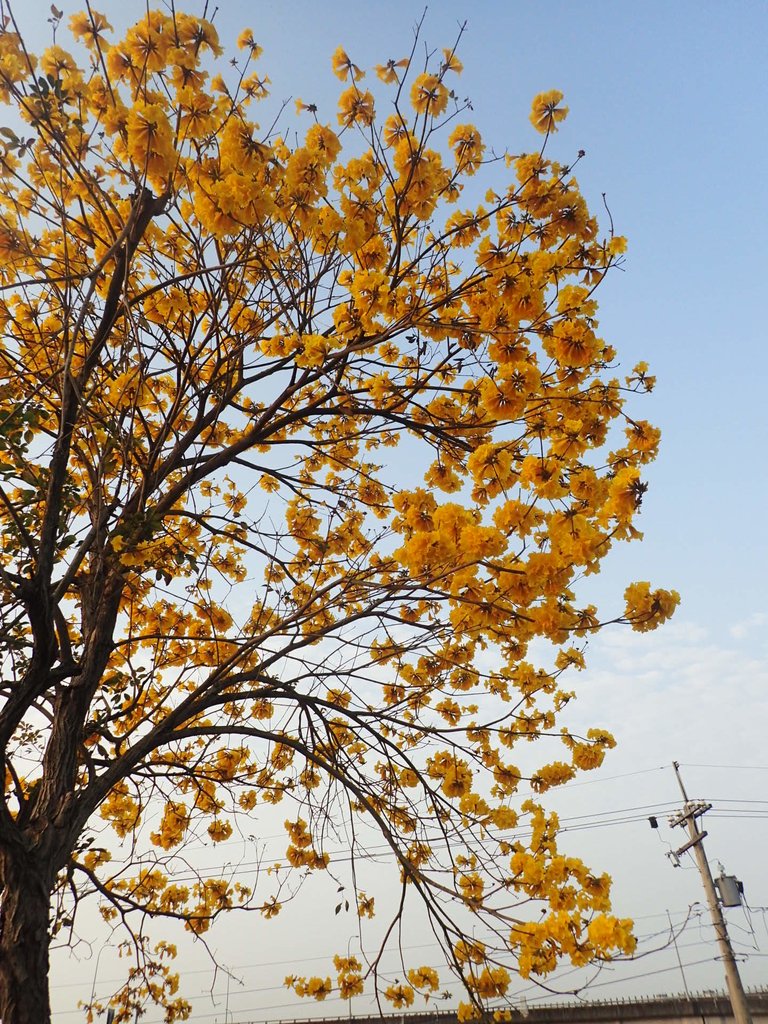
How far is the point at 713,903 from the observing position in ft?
34.6

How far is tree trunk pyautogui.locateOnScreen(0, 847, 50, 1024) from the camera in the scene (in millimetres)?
2172

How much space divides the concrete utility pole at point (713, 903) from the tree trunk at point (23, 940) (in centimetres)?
1088

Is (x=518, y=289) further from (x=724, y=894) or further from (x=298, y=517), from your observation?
(x=724, y=894)

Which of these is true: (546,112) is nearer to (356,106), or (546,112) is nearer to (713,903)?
(356,106)

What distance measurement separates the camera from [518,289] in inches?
Answer: 103

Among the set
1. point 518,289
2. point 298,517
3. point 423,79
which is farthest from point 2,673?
point 423,79

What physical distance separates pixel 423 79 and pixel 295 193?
0.76 meters

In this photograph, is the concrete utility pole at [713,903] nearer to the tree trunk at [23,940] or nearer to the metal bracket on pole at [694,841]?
the metal bracket on pole at [694,841]

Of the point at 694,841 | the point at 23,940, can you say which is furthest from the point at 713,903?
the point at 23,940

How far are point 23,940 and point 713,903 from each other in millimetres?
11607

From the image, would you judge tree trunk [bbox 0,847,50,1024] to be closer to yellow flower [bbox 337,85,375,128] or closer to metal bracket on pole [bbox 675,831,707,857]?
yellow flower [bbox 337,85,375,128]

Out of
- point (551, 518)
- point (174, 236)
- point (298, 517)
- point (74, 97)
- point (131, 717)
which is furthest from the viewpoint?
point (298, 517)

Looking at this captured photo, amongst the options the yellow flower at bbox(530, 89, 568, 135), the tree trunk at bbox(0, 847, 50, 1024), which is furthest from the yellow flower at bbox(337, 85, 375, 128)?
the tree trunk at bbox(0, 847, 50, 1024)

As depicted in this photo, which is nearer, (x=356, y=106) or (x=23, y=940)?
(x=23, y=940)
